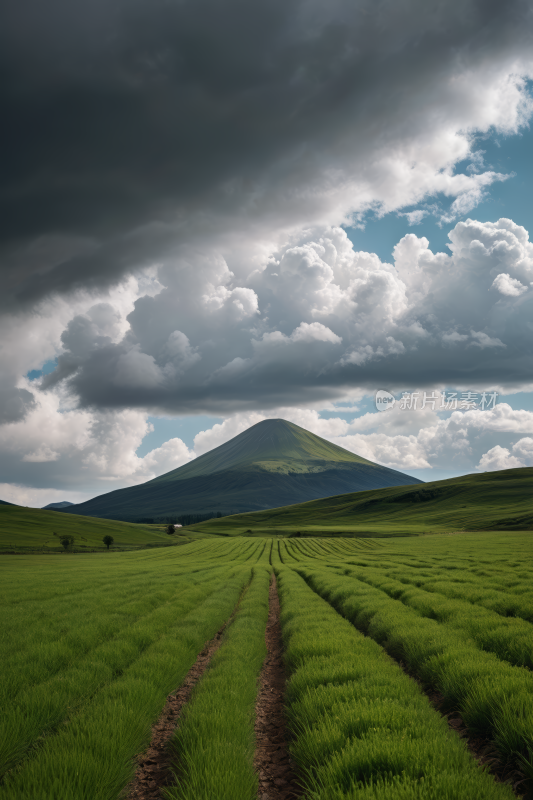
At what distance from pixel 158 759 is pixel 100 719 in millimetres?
1171

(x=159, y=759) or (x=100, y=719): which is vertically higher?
(x=100, y=719)

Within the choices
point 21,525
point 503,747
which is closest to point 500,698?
point 503,747

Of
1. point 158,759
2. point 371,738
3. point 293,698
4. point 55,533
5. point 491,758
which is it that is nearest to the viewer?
point 371,738

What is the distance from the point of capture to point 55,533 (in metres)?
130

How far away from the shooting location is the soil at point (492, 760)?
5250 mm

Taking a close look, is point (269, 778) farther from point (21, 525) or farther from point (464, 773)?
point (21, 525)

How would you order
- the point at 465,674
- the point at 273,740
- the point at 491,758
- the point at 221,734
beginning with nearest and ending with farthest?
the point at 491,758, the point at 221,734, the point at 273,740, the point at 465,674

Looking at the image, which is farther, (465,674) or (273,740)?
(465,674)

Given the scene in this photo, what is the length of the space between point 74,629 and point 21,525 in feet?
516

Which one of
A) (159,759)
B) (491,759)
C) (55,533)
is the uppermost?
(491,759)

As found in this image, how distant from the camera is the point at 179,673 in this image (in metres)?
10.1

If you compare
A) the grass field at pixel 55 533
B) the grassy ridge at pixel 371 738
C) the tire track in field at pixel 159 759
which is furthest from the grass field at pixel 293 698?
the grass field at pixel 55 533

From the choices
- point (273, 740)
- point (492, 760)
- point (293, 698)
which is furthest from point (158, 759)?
point (492, 760)

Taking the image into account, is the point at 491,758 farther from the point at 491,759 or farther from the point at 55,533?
the point at 55,533
